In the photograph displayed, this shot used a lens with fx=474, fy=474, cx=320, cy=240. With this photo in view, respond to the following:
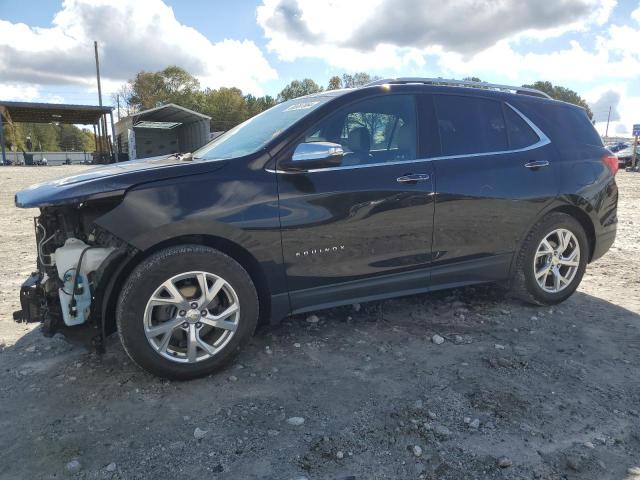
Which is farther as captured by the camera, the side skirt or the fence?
the fence

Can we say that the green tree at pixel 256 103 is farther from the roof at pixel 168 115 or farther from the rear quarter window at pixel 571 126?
the rear quarter window at pixel 571 126

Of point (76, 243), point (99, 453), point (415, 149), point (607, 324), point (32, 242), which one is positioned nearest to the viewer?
point (99, 453)

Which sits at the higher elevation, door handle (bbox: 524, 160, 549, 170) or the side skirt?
door handle (bbox: 524, 160, 549, 170)

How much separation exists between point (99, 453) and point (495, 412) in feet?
6.83

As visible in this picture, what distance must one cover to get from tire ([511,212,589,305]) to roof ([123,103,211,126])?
27.5 meters

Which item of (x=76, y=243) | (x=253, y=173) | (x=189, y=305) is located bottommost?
(x=189, y=305)

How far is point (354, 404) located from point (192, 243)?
4.53 feet

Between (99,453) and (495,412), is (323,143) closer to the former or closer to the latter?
(495,412)

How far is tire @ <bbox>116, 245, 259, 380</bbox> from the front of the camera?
2795 mm

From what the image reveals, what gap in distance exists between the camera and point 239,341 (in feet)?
10.1

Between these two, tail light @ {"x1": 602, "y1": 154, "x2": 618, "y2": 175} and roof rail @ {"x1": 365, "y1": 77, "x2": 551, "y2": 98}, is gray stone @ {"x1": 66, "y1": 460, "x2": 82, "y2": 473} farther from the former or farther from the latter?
tail light @ {"x1": 602, "y1": 154, "x2": 618, "y2": 175}

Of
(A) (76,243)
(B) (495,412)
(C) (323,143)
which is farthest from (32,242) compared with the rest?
(B) (495,412)

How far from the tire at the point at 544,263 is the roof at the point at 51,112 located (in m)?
36.5

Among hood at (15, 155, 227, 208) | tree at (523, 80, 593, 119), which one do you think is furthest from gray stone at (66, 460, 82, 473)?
tree at (523, 80, 593, 119)
